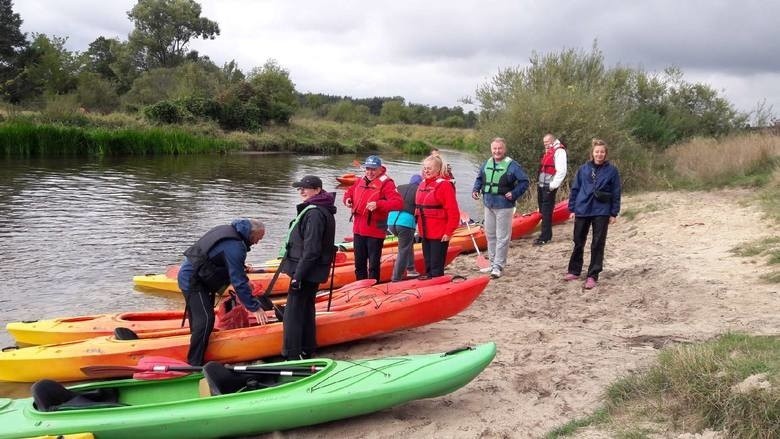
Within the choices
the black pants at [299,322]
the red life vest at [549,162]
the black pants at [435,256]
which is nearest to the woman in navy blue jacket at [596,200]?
the black pants at [435,256]

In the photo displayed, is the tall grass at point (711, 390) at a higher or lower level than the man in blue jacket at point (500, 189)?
lower

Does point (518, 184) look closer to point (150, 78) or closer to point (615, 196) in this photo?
point (615, 196)

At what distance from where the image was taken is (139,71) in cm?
4875

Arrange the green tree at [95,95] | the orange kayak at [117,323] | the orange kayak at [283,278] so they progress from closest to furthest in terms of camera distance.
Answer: the orange kayak at [117,323], the orange kayak at [283,278], the green tree at [95,95]

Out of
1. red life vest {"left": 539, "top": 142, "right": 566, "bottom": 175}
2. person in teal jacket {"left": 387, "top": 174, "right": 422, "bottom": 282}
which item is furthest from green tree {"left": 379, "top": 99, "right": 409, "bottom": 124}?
person in teal jacket {"left": 387, "top": 174, "right": 422, "bottom": 282}

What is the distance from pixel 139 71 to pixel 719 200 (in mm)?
46967

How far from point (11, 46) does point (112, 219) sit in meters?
28.6

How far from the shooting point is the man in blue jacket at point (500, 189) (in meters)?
7.35

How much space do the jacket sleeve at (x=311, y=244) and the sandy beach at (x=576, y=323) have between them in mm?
1212

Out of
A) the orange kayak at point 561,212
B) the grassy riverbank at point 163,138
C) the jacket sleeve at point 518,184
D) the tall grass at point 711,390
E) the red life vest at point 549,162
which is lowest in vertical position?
the tall grass at point 711,390

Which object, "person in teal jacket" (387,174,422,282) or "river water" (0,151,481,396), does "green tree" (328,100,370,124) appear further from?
"person in teal jacket" (387,174,422,282)

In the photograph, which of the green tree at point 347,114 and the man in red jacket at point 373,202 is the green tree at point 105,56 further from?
the man in red jacket at point 373,202

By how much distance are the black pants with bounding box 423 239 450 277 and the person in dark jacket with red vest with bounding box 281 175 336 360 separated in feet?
6.27

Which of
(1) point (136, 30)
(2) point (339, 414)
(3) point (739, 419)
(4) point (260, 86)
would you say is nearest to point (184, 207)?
(2) point (339, 414)
